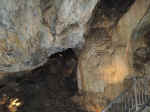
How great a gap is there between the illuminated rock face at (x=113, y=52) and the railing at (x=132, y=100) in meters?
1.16

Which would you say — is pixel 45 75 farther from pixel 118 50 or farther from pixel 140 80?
pixel 140 80

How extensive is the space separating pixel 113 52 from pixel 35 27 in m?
3.86

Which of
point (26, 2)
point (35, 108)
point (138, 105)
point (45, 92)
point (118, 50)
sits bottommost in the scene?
point (35, 108)

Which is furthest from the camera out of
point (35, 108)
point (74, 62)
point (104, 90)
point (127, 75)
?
point (74, 62)

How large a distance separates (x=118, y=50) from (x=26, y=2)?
452cm

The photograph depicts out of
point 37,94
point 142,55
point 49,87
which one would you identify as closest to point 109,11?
point 142,55

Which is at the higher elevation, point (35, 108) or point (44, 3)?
point (44, 3)

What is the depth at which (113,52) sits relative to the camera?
7.46 metres

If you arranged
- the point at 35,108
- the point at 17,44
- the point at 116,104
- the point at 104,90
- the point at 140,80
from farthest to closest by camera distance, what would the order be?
the point at 35,108 < the point at 104,90 < the point at 140,80 < the point at 116,104 < the point at 17,44

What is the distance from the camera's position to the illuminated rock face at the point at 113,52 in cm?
700

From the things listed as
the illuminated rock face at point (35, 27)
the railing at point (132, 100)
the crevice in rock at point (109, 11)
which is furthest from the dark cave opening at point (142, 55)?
the illuminated rock face at point (35, 27)

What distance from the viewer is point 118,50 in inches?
290

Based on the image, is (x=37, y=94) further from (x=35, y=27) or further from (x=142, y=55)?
(x=142, y=55)

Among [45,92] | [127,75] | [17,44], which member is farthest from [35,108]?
[127,75]
